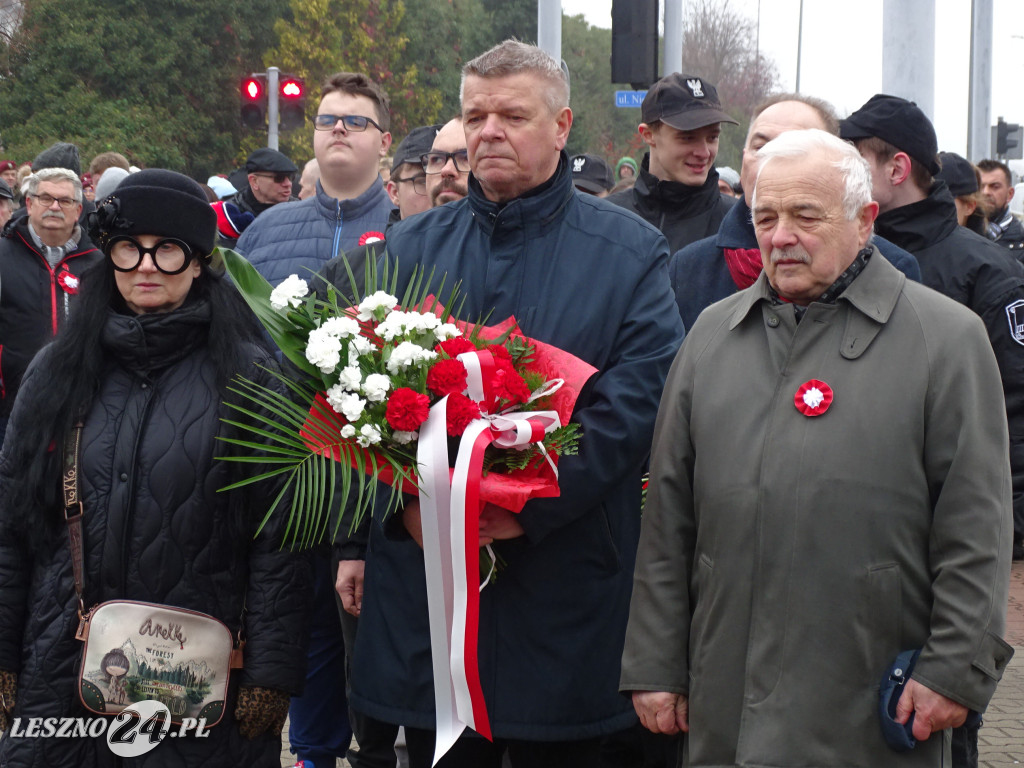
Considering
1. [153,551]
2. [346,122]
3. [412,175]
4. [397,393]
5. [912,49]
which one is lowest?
[153,551]

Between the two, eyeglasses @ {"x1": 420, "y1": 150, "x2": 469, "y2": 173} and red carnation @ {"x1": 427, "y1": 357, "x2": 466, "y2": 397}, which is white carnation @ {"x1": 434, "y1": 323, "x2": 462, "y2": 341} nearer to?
red carnation @ {"x1": 427, "y1": 357, "x2": 466, "y2": 397}

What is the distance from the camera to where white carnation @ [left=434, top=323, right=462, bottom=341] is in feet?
10.2

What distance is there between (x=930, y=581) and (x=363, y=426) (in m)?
1.34

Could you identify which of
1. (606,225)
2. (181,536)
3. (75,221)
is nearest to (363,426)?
(181,536)

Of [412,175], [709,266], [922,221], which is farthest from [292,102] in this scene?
[709,266]

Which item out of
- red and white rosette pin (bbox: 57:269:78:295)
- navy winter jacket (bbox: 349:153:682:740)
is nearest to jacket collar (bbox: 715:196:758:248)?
navy winter jacket (bbox: 349:153:682:740)

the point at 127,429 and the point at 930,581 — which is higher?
the point at 127,429

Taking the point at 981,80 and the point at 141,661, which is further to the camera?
the point at 981,80

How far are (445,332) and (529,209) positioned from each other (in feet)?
1.86

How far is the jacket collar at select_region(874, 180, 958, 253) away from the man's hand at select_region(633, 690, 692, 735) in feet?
7.83

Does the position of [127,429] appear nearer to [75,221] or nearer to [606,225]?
[606,225]

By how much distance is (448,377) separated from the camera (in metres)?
3.01

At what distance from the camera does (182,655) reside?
337 cm

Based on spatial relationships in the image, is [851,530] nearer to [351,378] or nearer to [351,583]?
[351,378]
